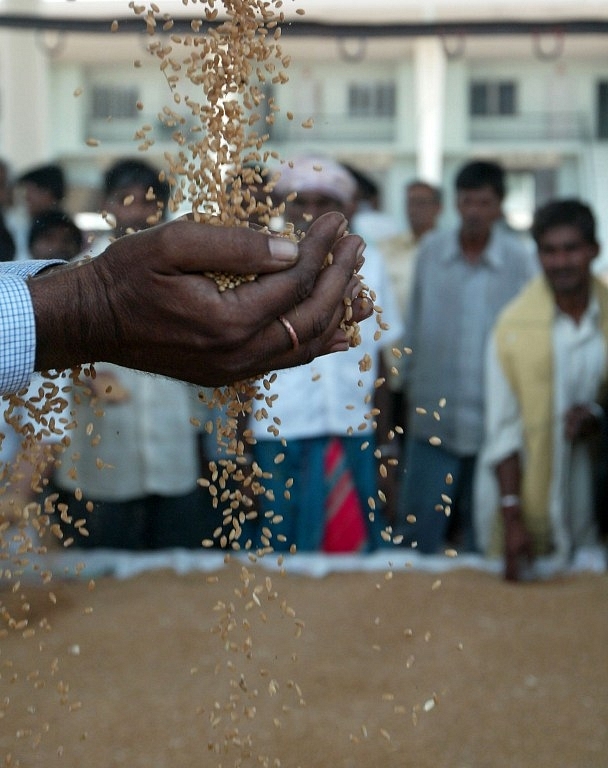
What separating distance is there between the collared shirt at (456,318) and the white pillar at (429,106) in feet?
Result: 3.48

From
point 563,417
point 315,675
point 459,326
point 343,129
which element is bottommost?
point 315,675

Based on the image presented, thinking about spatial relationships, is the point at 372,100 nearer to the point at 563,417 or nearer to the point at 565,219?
the point at 565,219

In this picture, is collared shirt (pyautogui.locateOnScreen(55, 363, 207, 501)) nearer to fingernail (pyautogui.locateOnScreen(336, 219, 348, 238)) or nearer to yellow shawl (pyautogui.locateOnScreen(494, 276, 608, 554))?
yellow shawl (pyautogui.locateOnScreen(494, 276, 608, 554))

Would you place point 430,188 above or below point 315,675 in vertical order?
above

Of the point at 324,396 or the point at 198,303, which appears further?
the point at 324,396

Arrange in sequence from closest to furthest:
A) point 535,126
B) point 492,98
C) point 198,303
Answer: point 198,303 → point 492,98 → point 535,126

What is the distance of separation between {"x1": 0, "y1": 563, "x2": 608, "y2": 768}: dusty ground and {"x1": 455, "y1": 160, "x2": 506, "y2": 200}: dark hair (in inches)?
59.8

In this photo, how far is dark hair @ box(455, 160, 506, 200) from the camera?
4.73 meters

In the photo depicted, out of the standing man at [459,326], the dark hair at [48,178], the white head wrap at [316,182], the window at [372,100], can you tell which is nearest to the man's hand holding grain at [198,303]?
the white head wrap at [316,182]

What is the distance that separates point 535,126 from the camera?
7.21 metres

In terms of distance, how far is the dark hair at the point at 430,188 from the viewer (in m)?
5.54

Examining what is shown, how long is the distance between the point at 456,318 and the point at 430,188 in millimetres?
1099

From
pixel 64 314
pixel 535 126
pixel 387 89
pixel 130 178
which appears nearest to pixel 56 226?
pixel 130 178

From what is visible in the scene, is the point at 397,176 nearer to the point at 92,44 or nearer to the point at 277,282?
the point at 92,44
